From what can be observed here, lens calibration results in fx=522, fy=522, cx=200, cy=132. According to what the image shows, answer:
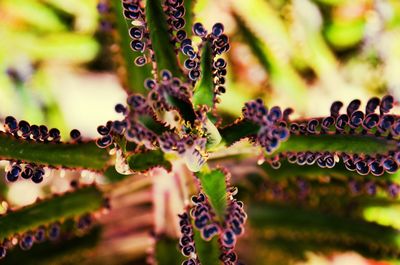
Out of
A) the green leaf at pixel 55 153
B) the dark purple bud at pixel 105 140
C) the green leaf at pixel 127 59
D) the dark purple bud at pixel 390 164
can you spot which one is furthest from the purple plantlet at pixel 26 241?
the dark purple bud at pixel 390 164

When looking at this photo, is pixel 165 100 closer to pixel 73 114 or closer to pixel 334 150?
pixel 334 150

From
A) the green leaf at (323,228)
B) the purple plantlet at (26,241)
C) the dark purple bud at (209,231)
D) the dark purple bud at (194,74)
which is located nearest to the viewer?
the dark purple bud at (209,231)

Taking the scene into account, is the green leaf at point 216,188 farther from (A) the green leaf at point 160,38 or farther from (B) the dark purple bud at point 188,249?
(A) the green leaf at point 160,38

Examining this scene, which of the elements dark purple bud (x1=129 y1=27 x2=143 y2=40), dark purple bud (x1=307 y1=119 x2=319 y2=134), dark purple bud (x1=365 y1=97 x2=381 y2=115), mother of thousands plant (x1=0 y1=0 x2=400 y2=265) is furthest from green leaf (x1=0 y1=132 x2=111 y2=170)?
dark purple bud (x1=365 y1=97 x2=381 y2=115)

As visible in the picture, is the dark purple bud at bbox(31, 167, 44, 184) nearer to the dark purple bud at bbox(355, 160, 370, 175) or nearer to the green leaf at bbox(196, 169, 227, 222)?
the green leaf at bbox(196, 169, 227, 222)

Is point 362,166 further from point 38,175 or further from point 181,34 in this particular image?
point 38,175

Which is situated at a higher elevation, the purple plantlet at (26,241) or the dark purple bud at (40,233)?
the dark purple bud at (40,233)

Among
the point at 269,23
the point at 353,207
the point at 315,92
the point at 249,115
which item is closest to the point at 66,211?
the point at 249,115
